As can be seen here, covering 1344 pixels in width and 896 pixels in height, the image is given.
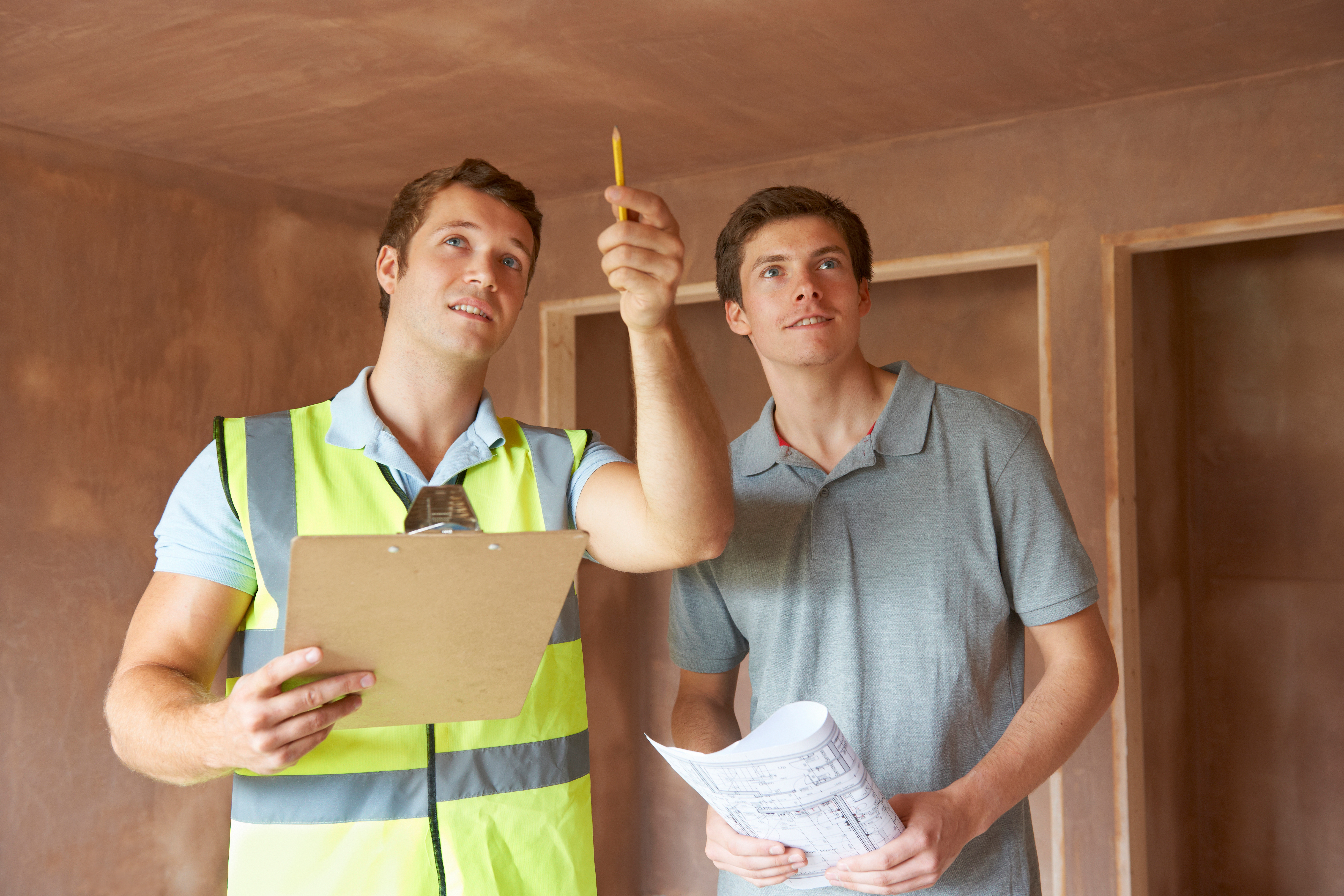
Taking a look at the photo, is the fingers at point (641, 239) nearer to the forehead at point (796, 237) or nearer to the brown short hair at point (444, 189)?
the brown short hair at point (444, 189)

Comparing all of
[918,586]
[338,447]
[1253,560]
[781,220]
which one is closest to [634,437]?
[1253,560]

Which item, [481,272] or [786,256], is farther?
[786,256]

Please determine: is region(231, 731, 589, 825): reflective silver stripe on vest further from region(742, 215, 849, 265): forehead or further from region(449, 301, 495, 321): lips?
region(742, 215, 849, 265): forehead

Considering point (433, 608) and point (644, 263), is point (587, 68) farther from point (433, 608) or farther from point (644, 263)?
point (433, 608)

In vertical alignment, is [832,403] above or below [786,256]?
below

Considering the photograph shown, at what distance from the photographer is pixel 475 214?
142 cm

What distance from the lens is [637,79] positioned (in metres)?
2.79

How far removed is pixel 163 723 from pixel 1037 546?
113 centimetres

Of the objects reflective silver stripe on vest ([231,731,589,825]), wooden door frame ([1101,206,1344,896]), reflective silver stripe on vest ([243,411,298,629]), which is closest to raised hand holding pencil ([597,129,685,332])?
reflective silver stripe on vest ([243,411,298,629])

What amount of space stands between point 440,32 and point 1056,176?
1.88 m

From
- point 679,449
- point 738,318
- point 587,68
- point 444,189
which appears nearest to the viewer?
A: point 679,449

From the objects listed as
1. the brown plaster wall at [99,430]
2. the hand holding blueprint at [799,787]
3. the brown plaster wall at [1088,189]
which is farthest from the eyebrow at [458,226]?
the brown plaster wall at [99,430]

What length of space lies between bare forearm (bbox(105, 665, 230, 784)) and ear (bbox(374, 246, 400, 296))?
25.1 inches

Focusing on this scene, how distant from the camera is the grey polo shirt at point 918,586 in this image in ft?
4.73
